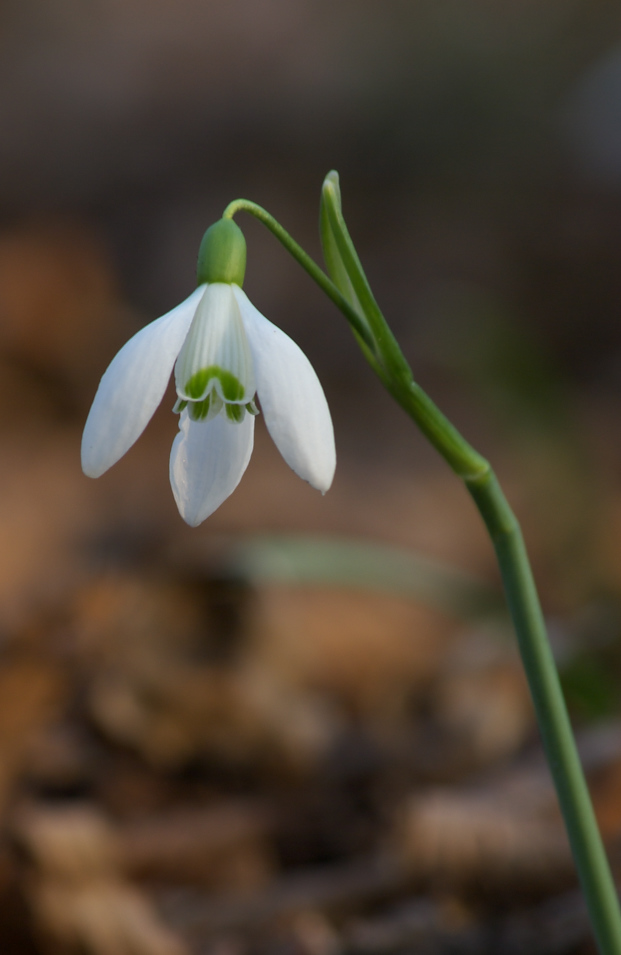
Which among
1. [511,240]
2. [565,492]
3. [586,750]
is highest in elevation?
[511,240]

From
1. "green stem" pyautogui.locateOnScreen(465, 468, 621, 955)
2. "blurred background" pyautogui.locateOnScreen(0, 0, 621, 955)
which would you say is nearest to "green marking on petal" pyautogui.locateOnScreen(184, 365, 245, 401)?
"green stem" pyautogui.locateOnScreen(465, 468, 621, 955)

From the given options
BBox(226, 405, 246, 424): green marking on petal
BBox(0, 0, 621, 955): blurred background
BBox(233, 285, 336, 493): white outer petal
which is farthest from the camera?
BBox(0, 0, 621, 955): blurred background

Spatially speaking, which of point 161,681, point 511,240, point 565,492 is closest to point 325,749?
point 161,681

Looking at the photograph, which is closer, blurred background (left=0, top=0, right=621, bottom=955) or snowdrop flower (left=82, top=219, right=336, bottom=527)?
snowdrop flower (left=82, top=219, right=336, bottom=527)

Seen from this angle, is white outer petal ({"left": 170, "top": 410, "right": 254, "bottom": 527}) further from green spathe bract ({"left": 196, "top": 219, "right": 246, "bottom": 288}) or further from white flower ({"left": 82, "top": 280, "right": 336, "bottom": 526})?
green spathe bract ({"left": 196, "top": 219, "right": 246, "bottom": 288})

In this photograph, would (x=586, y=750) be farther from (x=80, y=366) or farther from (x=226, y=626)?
(x=80, y=366)

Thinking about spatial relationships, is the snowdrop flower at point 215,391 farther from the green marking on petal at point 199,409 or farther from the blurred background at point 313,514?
the blurred background at point 313,514

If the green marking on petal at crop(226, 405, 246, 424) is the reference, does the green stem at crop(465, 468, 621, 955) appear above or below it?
below
